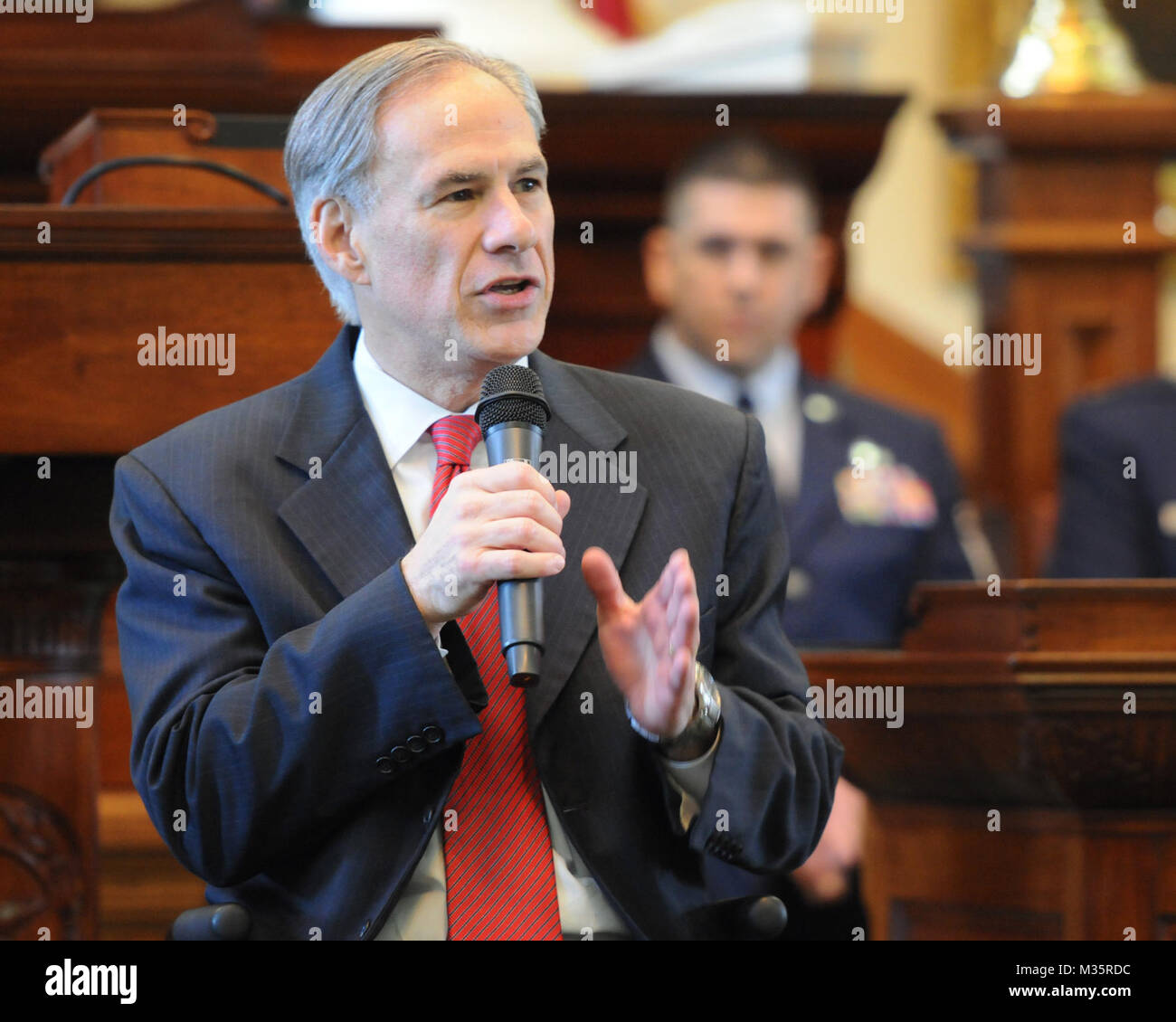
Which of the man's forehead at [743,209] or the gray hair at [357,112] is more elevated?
the man's forehead at [743,209]

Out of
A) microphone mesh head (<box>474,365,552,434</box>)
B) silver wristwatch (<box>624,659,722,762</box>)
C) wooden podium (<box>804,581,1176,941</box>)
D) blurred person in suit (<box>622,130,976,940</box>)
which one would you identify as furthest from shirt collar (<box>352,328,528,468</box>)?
blurred person in suit (<box>622,130,976,940</box>)

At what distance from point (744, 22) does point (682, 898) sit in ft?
8.17

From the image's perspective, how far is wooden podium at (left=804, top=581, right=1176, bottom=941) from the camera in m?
2.26

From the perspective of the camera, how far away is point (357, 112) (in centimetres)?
186

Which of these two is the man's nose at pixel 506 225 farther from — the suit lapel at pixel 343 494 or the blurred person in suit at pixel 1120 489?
the blurred person in suit at pixel 1120 489

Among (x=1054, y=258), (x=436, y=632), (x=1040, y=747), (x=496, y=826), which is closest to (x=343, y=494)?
(x=436, y=632)

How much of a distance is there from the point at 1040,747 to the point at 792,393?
1.37 metres

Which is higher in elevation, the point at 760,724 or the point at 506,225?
the point at 506,225

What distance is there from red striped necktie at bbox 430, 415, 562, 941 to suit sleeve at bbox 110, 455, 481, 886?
83 millimetres

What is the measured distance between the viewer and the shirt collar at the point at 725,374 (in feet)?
11.3

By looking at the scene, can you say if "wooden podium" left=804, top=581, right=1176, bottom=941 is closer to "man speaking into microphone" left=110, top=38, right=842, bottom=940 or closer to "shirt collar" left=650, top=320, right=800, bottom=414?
"man speaking into microphone" left=110, top=38, right=842, bottom=940

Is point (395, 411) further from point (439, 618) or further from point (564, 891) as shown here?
point (564, 891)

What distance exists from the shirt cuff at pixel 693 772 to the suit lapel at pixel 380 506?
133mm

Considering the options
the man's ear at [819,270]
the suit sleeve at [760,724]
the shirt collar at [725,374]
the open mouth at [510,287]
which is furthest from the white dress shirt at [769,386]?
the open mouth at [510,287]
